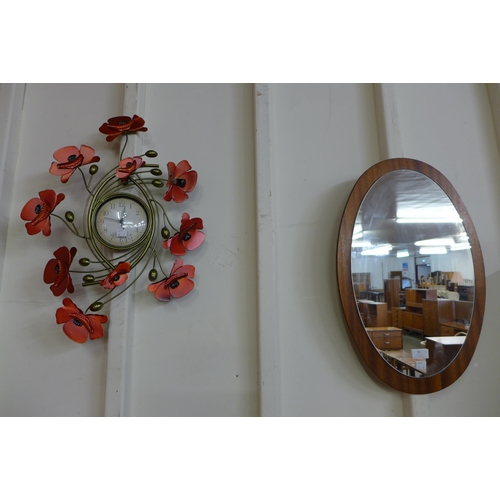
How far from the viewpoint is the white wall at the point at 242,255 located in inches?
38.3

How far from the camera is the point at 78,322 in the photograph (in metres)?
0.92

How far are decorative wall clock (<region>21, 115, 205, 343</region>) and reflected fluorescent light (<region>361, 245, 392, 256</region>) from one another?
58 cm

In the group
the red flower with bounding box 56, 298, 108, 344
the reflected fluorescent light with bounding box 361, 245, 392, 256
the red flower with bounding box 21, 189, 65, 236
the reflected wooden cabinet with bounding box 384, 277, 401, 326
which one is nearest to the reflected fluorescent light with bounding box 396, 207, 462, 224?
the reflected fluorescent light with bounding box 361, 245, 392, 256

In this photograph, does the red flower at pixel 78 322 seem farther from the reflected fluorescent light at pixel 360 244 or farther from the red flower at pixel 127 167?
the reflected fluorescent light at pixel 360 244

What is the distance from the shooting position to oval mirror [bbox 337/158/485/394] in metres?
0.94

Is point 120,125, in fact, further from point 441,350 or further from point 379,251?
point 441,350

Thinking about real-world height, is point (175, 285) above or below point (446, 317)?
above

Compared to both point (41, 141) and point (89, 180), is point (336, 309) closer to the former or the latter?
point (89, 180)

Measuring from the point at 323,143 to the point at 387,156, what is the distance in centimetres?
24

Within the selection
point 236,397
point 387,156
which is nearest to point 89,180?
point 236,397

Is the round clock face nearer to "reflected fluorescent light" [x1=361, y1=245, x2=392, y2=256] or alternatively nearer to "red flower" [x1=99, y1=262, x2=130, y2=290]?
"red flower" [x1=99, y1=262, x2=130, y2=290]

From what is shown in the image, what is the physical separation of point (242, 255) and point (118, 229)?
45cm

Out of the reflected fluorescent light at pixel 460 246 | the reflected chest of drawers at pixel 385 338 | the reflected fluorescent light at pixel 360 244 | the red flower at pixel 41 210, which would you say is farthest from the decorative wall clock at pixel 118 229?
the reflected fluorescent light at pixel 460 246

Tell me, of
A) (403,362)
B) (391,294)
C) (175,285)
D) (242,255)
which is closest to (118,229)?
(175,285)
